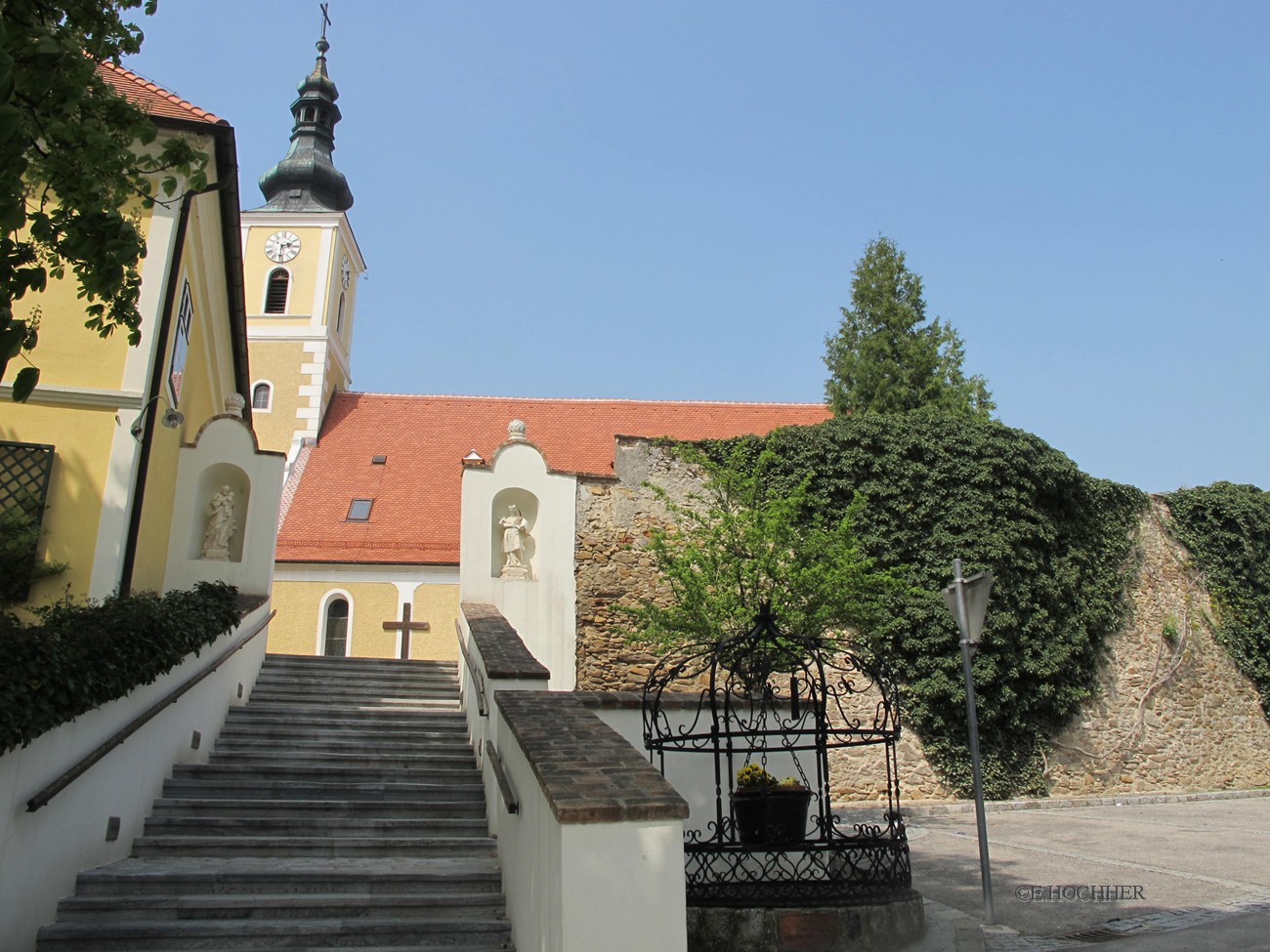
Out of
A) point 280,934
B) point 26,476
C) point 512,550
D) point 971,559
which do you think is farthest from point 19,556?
point 971,559

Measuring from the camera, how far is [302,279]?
32.8 m

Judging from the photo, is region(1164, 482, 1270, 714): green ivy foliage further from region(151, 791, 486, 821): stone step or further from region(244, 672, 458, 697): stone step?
region(151, 791, 486, 821): stone step

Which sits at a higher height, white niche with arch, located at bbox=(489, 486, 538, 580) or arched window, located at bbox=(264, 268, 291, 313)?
arched window, located at bbox=(264, 268, 291, 313)

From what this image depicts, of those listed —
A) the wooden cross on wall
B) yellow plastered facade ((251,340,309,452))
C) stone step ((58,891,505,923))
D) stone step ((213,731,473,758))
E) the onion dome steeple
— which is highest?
the onion dome steeple

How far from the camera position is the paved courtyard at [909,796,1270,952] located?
6.37m

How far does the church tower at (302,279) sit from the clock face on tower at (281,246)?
1.3 inches

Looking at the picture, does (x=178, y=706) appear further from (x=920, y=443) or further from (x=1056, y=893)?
(x=920, y=443)

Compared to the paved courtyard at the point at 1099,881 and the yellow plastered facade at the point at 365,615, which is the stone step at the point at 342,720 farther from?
the yellow plastered facade at the point at 365,615

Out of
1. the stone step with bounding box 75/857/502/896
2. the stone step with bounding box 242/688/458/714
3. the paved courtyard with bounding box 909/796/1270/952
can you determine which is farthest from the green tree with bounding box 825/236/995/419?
the stone step with bounding box 75/857/502/896

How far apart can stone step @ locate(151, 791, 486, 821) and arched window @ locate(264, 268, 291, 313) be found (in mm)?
27071

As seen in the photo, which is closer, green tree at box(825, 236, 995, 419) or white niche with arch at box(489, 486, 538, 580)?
white niche with arch at box(489, 486, 538, 580)

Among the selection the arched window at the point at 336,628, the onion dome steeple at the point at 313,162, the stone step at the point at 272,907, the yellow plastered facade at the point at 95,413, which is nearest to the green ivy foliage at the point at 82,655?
the stone step at the point at 272,907

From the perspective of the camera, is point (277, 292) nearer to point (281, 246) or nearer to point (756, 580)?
point (281, 246)

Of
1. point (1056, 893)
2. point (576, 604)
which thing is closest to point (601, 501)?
point (576, 604)
